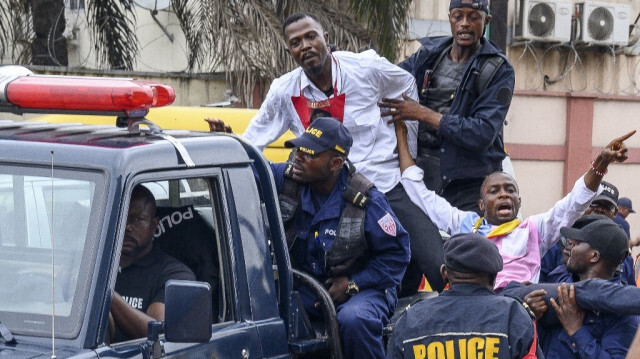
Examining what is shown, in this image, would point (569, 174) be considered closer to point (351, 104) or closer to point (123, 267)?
point (351, 104)

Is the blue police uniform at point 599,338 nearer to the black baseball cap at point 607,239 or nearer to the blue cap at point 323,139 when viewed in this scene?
the black baseball cap at point 607,239

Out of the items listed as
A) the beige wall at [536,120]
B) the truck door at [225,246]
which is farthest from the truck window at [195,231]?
the beige wall at [536,120]

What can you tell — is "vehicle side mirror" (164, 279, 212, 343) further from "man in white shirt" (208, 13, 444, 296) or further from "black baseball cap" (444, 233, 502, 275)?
"man in white shirt" (208, 13, 444, 296)

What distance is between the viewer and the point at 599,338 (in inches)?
163

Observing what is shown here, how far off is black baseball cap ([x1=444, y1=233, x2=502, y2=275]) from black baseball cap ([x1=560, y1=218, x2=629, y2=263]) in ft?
2.47

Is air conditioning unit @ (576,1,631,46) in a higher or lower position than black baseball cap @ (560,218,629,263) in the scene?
higher

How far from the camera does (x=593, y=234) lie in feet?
14.2

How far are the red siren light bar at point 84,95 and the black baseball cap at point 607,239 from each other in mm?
1859

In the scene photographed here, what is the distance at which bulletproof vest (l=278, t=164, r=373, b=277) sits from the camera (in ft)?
14.4

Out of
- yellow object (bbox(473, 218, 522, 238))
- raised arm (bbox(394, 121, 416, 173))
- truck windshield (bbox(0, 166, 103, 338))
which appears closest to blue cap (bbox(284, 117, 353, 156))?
raised arm (bbox(394, 121, 416, 173))

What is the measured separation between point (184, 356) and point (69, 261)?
0.48 metres

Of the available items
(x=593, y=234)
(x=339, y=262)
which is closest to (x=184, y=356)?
(x=339, y=262)

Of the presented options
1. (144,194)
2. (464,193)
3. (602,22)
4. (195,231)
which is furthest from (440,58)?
(602,22)

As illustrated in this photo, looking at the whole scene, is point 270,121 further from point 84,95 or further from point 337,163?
point 84,95
